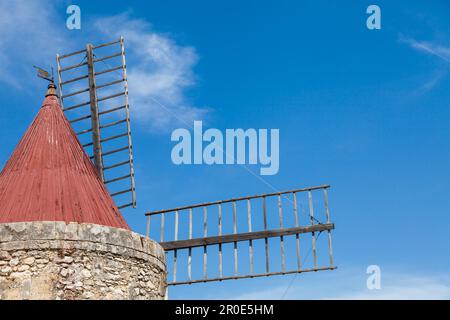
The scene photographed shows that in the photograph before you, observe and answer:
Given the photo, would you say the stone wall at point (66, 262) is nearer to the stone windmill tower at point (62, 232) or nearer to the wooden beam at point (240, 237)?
the stone windmill tower at point (62, 232)

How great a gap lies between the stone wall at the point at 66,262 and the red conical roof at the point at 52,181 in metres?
0.52

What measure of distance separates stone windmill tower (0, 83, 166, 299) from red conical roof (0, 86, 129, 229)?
12 mm

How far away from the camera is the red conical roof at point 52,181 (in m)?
10.5

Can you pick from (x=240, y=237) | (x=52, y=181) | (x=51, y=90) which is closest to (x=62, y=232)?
(x=52, y=181)

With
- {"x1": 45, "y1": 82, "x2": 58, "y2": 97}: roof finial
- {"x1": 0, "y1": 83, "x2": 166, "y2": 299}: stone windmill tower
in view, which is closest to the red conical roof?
{"x1": 0, "y1": 83, "x2": 166, "y2": 299}: stone windmill tower

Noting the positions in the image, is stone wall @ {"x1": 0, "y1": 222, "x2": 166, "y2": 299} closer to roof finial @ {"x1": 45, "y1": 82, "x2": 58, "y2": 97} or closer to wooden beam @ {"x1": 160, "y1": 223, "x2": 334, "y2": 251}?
roof finial @ {"x1": 45, "y1": 82, "x2": 58, "y2": 97}

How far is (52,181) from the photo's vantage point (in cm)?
1084

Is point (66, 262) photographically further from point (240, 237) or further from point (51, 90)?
point (240, 237)

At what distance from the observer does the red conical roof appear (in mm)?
10469

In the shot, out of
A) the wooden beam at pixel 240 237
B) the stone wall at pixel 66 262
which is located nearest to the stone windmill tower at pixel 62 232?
the stone wall at pixel 66 262

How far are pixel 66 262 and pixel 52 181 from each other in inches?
58.7
